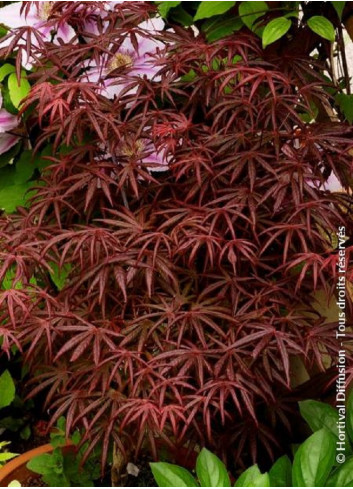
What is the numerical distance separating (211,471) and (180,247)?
40 cm

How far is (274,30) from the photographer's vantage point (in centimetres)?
150

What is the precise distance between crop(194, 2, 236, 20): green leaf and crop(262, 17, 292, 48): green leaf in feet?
0.38

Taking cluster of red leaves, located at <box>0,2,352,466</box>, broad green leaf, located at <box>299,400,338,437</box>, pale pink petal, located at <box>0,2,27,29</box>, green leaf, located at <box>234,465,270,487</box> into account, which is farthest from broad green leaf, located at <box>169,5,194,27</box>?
green leaf, located at <box>234,465,270,487</box>

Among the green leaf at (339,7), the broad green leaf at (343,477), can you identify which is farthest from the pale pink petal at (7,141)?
the broad green leaf at (343,477)

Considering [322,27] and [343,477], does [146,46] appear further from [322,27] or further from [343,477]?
[343,477]

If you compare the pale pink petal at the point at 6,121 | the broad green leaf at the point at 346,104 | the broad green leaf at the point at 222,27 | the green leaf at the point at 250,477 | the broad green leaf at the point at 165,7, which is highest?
the broad green leaf at the point at 165,7

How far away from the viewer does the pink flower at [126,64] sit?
150 centimetres

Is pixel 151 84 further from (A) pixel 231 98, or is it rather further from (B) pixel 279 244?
(B) pixel 279 244

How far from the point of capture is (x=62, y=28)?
1.58 metres

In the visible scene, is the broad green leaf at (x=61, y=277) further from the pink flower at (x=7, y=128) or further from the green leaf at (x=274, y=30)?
the green leaf at (x=274, y=30)

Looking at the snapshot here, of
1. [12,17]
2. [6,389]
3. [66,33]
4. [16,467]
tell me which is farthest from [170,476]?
[12,17]

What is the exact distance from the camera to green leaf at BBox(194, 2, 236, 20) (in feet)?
5.23

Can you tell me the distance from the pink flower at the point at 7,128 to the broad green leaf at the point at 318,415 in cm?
86

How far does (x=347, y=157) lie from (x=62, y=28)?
0.62 m
